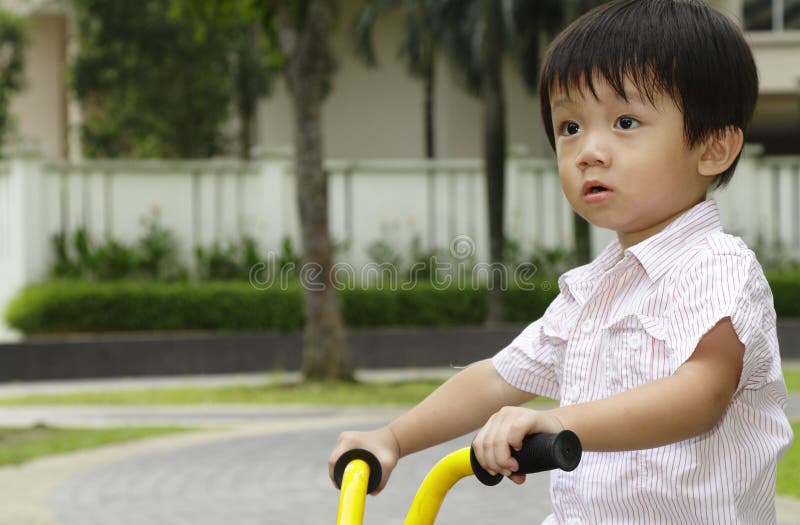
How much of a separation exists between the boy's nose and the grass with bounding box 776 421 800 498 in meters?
4.66

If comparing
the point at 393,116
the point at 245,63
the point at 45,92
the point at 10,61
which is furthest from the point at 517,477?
the point at 45,92

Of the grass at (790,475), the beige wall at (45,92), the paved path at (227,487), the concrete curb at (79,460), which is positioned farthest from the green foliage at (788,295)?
the beige wall at (45,92)

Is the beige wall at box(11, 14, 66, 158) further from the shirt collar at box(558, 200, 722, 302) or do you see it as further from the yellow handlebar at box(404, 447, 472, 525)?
the yellow handlebar at box(404, 447, 472, 525)

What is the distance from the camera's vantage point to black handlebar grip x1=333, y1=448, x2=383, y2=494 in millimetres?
1702

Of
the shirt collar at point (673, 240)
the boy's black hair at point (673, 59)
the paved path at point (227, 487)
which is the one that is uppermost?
the boy's black hair at point (673, 59)

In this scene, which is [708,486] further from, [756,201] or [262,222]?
[756,201]

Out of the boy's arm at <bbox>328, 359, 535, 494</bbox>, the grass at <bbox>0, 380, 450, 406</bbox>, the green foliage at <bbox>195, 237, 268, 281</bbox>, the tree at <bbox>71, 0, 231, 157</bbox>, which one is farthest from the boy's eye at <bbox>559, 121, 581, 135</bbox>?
the tree at <bbox>71, 0, 231, 157</bbox>

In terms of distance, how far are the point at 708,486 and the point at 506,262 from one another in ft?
45.9

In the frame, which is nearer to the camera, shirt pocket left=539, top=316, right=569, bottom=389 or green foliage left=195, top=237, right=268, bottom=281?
shirt pocket left=539, top=316, right=569, bottom=389

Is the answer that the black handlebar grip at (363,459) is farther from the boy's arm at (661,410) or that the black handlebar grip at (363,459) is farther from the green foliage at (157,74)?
the green foliage at (157,74)

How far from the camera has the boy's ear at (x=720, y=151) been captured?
1.78 meters

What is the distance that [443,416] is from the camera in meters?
1.92

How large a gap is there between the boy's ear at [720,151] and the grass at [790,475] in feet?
14.8

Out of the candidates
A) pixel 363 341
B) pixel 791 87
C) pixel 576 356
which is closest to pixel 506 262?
pixel 363 341
